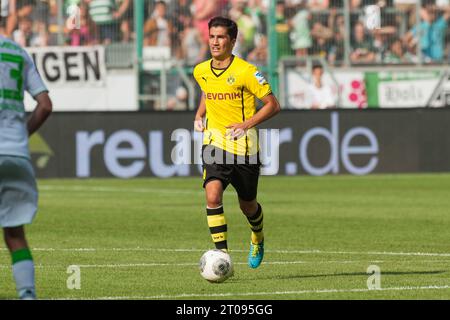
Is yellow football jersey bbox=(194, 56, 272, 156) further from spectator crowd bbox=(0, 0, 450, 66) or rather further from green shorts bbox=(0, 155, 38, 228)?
spectator crowd bbox=(0, 0, 450, 66)

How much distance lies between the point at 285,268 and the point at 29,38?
17.0m

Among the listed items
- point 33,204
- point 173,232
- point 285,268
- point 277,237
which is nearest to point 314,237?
point 277,237

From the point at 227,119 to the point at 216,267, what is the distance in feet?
5.33

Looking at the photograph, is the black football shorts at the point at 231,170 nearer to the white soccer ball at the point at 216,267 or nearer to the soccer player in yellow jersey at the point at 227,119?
the soccer player in yellow jersey at the point at 227,119

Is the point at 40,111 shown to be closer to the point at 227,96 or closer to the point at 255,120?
the point at 255,120

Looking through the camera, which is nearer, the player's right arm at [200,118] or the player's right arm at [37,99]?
the player's right arm at [37,99]

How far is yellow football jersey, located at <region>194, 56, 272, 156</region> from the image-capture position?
11742 millimetres

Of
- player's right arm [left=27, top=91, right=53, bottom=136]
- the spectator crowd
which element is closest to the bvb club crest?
player's right arm [left=27, top=91, right=53, bottom=136]

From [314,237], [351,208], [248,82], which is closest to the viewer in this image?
[248,82]

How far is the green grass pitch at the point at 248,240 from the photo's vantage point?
1048 centimetres

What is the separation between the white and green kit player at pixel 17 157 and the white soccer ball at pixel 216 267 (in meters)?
2.97

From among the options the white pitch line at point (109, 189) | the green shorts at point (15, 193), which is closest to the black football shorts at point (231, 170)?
the green shorts at point (15, 193)

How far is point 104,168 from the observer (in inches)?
1061

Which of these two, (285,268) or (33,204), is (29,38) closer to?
(285,268)
